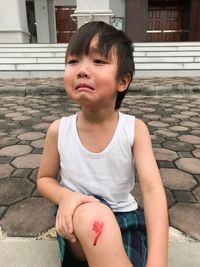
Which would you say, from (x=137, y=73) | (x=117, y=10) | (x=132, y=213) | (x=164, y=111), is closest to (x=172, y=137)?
(x=164, y=111)

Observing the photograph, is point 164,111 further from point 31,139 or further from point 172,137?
point 31,139

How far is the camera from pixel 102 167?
114 centimetres

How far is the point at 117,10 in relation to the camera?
1182 cm

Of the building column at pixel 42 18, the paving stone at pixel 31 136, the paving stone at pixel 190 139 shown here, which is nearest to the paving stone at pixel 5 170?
the paving stone at pixel 31 136

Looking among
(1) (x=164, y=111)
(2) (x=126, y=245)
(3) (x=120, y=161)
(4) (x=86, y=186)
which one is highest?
(3) (x=120, y=161)

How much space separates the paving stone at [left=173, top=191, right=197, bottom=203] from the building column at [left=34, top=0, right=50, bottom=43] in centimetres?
1334

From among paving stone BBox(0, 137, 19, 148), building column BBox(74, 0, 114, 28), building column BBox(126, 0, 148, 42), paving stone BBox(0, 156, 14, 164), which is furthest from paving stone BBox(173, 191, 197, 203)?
building column BBox(126, 0, 148, 42)

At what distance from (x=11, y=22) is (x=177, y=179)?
10.0 m

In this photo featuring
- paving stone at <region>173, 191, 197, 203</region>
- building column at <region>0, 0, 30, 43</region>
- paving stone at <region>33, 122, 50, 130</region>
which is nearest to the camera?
paving stone at <region>173, 191, 197, 203</region>

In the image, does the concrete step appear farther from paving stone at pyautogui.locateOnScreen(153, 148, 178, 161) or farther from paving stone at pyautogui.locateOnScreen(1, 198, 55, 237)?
paving stone at pyautogui.locateOnScreen(1, 198, 55, 237)

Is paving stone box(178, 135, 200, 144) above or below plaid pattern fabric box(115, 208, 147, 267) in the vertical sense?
below

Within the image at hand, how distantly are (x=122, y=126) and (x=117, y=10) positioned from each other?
1179cm

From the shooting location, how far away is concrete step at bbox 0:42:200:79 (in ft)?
24.3

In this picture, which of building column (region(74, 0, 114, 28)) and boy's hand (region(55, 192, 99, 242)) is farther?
building column (region(74, 0, 114, 28))
